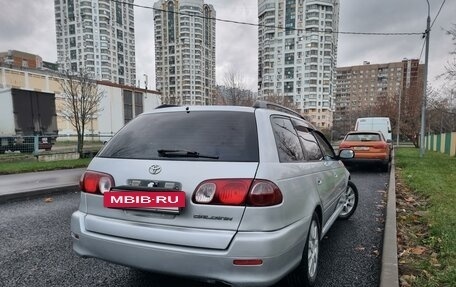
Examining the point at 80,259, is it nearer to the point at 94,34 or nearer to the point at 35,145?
the point at 35,145

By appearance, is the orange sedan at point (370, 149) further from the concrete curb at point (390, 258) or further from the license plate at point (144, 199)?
the license plate at point (144, 199)

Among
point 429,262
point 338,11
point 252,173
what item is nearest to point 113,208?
point 252,173

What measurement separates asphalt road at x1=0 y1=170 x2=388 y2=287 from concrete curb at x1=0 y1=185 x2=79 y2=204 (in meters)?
0.60

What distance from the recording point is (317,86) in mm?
90500

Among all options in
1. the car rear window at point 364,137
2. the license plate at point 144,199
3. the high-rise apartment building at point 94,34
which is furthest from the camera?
the high-rise apartment building at point 94,34

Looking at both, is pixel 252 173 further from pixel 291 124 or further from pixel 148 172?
pixel 291 124

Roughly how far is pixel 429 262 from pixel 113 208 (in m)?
3.03

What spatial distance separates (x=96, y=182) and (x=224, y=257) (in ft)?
3.88

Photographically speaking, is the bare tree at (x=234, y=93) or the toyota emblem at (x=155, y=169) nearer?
the toyota emblem at (x=155, y=169)

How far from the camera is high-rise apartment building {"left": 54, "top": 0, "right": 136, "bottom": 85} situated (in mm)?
83875

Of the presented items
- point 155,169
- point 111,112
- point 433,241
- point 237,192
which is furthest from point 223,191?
point 111,112

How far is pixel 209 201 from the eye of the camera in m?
1.98

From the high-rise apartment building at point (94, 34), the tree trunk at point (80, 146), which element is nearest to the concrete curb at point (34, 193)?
the tree trunk at point (80, 146)

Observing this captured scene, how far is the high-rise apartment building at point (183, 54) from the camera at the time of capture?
6300 cm
